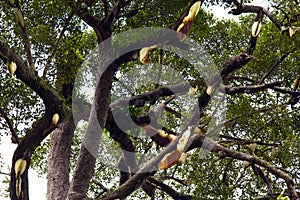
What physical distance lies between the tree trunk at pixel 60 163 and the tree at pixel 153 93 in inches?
0.7

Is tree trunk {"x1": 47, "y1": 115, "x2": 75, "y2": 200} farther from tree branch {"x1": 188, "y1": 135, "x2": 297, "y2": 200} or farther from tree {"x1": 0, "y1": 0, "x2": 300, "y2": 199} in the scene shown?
tree branch {"x1": 188, "y1": 135, "x2": 297, "y2": 200}

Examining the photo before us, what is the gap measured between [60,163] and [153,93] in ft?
5.80

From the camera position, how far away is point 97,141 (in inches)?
259

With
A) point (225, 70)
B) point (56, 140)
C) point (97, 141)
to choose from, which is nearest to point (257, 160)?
point (225, 70)

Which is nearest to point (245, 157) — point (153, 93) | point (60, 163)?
point (153, 93)

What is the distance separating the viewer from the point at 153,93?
738 cm

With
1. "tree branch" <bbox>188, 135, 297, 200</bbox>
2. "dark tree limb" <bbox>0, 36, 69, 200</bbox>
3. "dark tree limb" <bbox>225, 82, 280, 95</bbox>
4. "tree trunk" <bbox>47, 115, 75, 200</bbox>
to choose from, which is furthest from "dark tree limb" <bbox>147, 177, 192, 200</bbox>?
"dark tree limb" <bbox>0, 36, 69, 200</bbox>

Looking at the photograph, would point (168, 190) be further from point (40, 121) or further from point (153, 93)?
point (40, 121)

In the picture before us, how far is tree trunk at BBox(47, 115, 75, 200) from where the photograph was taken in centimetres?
738

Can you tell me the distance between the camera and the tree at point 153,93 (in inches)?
236

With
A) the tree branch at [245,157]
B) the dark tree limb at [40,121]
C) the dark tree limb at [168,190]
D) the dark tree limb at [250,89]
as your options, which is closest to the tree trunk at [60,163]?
the dark tree limb at [40,121]

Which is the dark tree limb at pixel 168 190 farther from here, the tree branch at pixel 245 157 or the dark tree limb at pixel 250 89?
the dark tree limb at pixel 250 89

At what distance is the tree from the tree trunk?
0.02 m

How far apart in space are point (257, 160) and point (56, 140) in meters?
3.35
